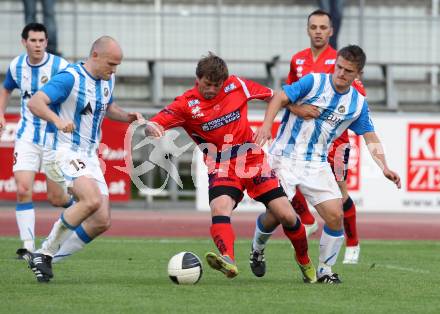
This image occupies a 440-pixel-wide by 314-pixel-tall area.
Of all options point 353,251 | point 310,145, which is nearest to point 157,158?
point 353,251

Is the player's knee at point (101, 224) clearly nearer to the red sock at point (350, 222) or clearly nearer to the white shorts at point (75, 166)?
the white shorts at point (75, 166)

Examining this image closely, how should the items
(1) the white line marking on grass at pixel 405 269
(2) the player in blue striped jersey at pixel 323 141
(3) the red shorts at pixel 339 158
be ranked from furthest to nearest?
(3) the red shorts at pixel 339 158 < (1) the white line marking on grass at pixel 405 269 < (2) the player in blue striped jersey at pixel 323 141

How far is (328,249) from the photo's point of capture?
29.0 feet

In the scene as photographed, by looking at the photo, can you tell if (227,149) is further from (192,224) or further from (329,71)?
(192,224)

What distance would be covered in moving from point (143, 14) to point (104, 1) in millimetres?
888

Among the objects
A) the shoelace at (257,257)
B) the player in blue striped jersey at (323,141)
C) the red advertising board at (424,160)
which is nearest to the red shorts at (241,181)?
the player in blue striped jersey at (323,141)

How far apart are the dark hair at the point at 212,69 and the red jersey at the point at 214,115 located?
0.34 metres

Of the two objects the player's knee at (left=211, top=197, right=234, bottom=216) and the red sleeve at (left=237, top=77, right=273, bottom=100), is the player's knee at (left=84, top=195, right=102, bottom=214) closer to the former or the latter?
the player's knee at (left=211, top=197, right=234, bottom=216)

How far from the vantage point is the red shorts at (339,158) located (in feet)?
34.9

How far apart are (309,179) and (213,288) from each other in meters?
1.44

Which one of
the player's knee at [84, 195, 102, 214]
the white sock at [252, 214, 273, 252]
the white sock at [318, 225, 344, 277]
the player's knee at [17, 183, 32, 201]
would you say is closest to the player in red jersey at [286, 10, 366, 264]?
the white sock at [252, 214, 273, 252]

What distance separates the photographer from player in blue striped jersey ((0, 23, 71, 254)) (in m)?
10.9

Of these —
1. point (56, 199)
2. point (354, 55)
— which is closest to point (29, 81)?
point (56, 199)

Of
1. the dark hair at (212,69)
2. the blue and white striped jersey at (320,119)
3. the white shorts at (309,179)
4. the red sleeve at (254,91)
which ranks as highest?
the dark hair at (212,69)
